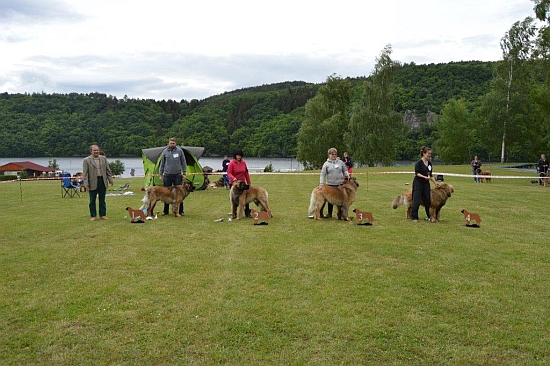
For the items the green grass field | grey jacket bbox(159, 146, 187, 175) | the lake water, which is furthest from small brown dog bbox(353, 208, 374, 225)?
the lake water

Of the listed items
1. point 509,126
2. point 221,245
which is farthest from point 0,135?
point 221,245

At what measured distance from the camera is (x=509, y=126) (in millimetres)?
44188

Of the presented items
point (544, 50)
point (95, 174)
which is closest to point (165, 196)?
point (95, 174)

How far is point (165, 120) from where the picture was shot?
3455 inches

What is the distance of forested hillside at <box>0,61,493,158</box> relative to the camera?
3000 inches

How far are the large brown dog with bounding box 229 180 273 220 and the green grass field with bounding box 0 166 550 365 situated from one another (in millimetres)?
1105

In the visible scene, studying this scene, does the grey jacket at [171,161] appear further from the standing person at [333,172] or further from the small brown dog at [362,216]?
the small brown dog at [362,216]

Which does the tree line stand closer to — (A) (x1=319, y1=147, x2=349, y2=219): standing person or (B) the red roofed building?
(A) (x1=319, y1=147, x2=349, y2=219): standing person

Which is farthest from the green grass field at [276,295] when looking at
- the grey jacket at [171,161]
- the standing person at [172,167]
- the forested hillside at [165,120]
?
the forested hillside at [165,120]

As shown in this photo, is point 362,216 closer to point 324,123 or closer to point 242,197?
point 242,197

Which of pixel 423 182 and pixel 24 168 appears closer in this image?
pixel 423 182

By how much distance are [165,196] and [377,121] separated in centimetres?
3975

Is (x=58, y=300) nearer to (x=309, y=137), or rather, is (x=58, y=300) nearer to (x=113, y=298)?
(x=113, y=298)

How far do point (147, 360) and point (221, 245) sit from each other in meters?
4.24
